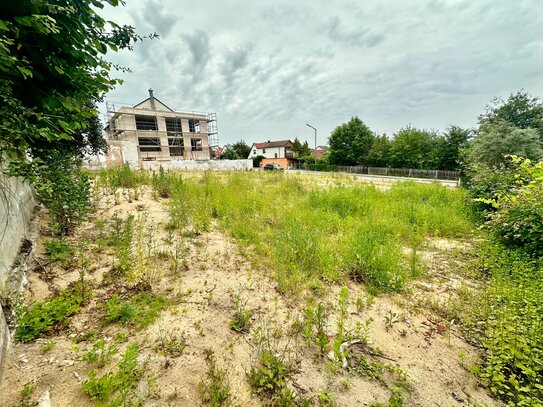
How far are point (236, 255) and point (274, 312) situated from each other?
1566mm

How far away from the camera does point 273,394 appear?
1.79 metres

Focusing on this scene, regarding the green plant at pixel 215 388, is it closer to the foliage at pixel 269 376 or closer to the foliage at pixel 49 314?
the foliage at pixel 269 376

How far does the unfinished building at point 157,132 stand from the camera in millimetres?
28125

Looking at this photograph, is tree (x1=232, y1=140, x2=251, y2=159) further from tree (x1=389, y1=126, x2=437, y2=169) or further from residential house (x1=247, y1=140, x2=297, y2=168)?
tree (x1=389, y1=126, x2=437, y2=169)

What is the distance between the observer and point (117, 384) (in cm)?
171

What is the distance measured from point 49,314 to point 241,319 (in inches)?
78.1

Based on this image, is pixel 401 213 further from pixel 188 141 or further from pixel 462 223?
pixel 188 141

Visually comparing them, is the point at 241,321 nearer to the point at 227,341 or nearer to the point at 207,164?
the point at 227,341

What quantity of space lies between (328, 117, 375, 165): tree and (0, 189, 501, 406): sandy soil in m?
30.5

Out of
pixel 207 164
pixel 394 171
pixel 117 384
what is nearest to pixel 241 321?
pixel 117 384

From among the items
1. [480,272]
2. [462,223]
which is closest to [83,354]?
[480,272]

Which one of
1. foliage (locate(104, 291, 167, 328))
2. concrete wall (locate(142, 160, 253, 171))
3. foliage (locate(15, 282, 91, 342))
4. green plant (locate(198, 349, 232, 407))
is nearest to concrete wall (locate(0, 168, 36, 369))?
foliage (locate(15, 282, 91, 342))

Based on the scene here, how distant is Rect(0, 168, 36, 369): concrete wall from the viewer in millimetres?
2109

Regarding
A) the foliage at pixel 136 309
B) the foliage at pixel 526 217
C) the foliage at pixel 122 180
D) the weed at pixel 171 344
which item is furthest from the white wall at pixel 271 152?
the weed at pixel 171 344
